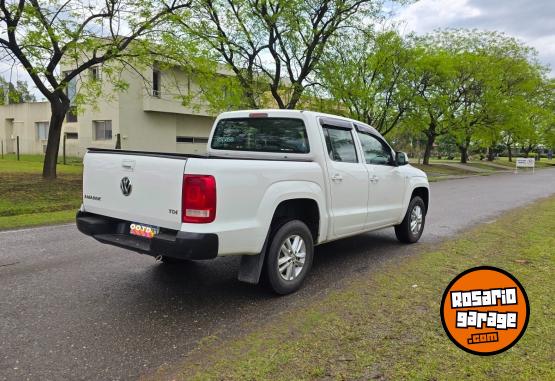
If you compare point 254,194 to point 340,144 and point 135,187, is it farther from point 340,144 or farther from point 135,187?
point 340,144

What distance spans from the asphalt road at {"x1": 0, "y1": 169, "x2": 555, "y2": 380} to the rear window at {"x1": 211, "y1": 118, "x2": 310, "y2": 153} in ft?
5.20

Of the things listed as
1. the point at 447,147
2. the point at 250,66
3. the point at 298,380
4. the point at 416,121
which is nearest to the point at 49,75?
the point at 250,66

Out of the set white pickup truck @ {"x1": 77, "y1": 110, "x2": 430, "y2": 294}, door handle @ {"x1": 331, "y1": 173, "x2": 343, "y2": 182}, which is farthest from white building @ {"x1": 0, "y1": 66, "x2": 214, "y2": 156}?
door handle @ {"x1": 331, "y1": 173, "x2": 343, "y2": 182}

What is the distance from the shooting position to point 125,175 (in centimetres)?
422

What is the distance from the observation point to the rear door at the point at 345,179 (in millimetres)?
5152

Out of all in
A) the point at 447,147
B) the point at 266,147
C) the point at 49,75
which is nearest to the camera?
the point at 266,147

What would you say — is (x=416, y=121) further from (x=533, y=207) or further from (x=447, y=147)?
(x=447, y=147)

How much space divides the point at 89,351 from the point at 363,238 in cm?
525

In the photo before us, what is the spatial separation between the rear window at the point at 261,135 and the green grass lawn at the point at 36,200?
16.4 feet

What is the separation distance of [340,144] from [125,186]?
2.64 metres

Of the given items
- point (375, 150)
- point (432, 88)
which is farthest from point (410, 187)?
point (432, 88)

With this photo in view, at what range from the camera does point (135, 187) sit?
412 cm

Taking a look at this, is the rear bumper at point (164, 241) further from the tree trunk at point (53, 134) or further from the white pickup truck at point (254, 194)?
the tree trunk at point (53, 134)

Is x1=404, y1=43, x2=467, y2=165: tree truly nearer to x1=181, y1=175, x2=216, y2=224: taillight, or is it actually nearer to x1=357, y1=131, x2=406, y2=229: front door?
x1=357, y1=131, x2=406, y2=229: front door
